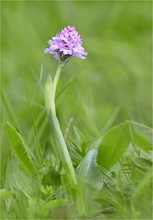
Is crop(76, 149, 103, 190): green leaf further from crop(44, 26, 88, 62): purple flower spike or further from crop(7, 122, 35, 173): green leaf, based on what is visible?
crop(44, 26, 88, 62): purple flower spike

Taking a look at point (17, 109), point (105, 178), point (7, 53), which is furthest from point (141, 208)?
point (7, 53)

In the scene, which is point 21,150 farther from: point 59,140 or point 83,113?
point 83,113

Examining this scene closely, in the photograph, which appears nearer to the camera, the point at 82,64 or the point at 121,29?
the point at 82,64

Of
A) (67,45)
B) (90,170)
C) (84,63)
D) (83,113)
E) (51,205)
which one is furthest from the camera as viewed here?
(84,63)

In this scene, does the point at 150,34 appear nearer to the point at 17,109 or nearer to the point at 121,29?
the point at 121,29

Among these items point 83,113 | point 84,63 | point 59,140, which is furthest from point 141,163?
point 84,63

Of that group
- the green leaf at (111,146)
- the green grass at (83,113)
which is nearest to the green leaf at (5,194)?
the green grass at (83,113)

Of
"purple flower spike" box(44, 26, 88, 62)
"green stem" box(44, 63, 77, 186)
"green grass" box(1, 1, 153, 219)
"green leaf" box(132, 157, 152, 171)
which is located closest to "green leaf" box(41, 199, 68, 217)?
"green grass" box(1, 1, 153, 219)
